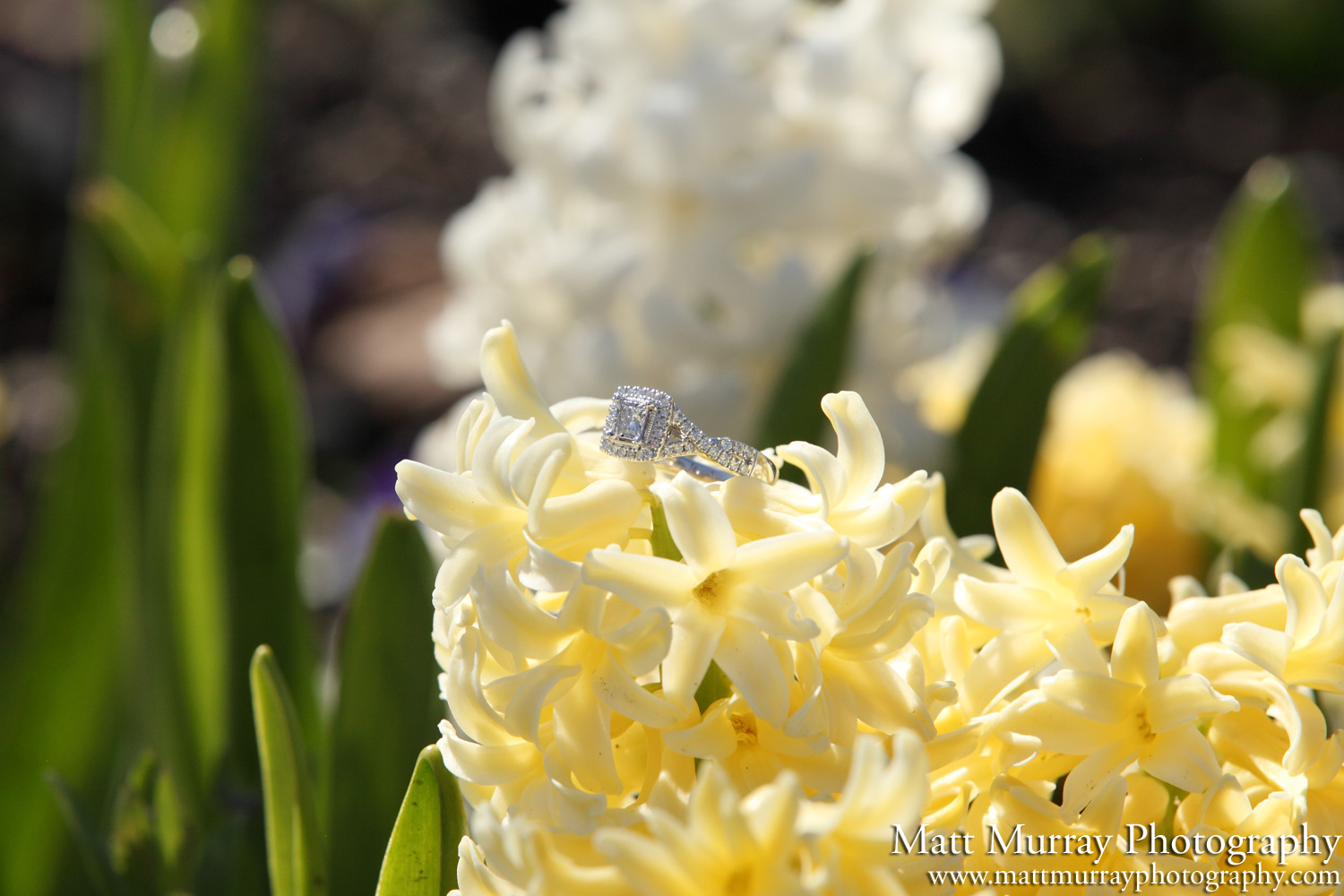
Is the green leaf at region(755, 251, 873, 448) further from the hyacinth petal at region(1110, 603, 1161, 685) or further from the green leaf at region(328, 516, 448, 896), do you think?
the hyacinth petal at region(1110, 603, 1161, 685)

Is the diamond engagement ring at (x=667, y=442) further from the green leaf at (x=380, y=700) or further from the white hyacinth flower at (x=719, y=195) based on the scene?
the white hyacinth flower at (x=719, y=195)

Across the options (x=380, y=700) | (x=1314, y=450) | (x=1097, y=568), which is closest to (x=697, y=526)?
(x=1097, y=568)

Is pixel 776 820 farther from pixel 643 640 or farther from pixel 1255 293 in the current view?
pixel 1255 293

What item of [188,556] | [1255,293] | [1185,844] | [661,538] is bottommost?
[1185,844]

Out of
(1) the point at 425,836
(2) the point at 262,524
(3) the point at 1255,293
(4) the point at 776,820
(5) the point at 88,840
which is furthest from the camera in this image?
(3) the point at 1255,293

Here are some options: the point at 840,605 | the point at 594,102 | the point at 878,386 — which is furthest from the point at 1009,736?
the point at 594,102

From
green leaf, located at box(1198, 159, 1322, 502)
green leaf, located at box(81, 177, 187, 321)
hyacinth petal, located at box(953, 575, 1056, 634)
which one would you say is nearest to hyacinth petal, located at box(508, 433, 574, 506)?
hyacinth petal, located at box(953, 575, 1056, 634)
